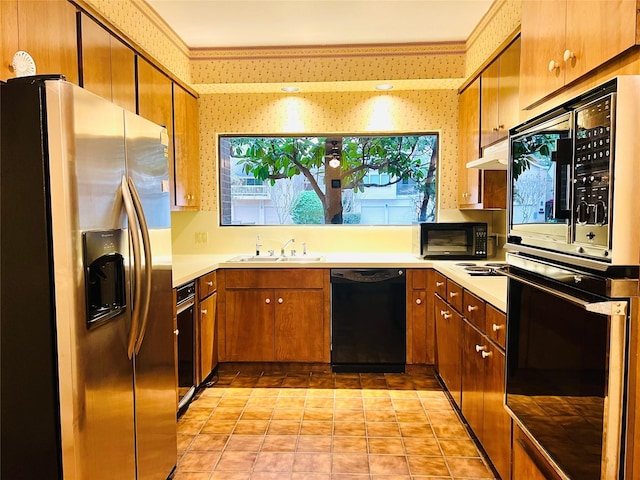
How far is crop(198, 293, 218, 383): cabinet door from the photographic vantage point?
10.4ft

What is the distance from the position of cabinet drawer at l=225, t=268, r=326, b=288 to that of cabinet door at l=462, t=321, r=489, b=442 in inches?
50.6

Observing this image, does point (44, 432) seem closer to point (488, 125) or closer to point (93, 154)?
point (93, 154)

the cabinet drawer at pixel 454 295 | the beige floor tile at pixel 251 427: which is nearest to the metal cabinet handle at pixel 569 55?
the cabinet drawer at pixel 454 295

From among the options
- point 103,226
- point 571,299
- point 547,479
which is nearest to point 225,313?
point 103,226

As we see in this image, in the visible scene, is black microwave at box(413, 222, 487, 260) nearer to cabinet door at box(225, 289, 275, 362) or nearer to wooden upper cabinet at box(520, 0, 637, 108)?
cabinet door at box(225, 289, 275, 362)

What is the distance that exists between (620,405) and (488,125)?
239 centimetres

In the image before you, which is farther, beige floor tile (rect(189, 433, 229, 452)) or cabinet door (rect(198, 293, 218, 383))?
cabinet door (rect(198, 293, 218, 383))

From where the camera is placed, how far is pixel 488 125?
312 cm

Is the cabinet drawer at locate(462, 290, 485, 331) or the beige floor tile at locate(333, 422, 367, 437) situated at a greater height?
the cabinet drawer at locate(462, 290, 485, 331)

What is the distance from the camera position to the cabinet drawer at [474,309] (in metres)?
2.29

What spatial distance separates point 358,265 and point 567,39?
2326 millimetres

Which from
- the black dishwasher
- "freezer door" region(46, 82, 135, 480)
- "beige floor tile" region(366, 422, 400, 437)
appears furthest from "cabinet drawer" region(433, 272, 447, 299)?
"freezer door" region(46, 82, 135, 480)

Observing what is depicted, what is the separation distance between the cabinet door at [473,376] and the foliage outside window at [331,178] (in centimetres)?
177

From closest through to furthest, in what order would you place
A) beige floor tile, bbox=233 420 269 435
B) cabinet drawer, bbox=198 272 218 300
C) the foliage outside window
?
beige floor tile, bbox=233 420 269 435 → cabinet drawer, bbox=198 272 218 300 → the foliage outside window
